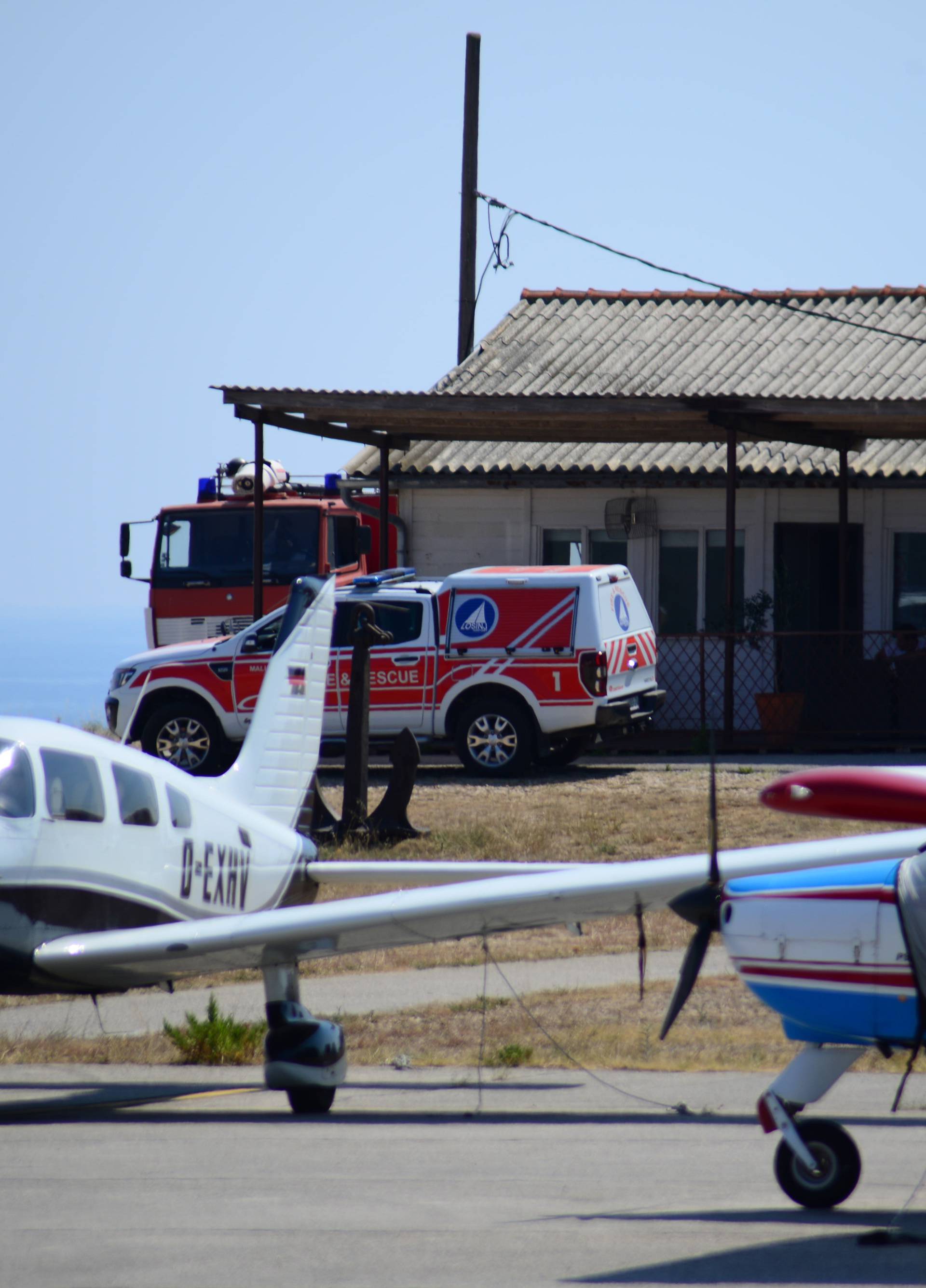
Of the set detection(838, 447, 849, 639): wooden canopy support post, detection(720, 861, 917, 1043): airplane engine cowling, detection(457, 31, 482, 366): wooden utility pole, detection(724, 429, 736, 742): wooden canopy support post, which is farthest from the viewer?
detection(457, 31, 482, 366): wooden utility pole

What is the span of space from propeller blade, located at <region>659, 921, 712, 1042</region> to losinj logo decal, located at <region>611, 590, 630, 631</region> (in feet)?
40.3

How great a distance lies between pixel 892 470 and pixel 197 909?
14769mm

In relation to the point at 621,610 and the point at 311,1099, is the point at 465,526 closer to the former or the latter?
the point at 621,610

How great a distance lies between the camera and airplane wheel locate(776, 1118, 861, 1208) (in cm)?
538

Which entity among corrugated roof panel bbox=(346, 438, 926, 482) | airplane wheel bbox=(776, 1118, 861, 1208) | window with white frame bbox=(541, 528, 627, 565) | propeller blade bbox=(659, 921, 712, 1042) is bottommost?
airplane wheel bbox=(776, 1118, 861, 1208)

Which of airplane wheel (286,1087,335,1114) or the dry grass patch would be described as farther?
the dry grass patch

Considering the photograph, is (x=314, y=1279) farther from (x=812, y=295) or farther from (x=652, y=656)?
(x=812, y=295)

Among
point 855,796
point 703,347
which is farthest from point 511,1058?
point 703,347

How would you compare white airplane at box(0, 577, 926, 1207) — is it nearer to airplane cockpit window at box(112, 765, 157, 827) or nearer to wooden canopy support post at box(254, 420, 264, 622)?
airplane cockpit window at box(112, 765, 157, 827)

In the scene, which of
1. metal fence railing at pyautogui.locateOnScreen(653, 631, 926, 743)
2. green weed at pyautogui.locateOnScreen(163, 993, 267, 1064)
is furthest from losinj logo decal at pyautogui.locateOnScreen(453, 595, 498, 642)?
green weed at pyautogui.locateOnScreen(163, 993, 267, 1064)

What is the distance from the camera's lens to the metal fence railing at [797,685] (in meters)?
19.1

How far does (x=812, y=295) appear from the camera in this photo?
990 inches

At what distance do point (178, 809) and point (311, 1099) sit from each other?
5.22 ft

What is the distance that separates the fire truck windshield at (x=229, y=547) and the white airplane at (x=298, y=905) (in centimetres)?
1345
